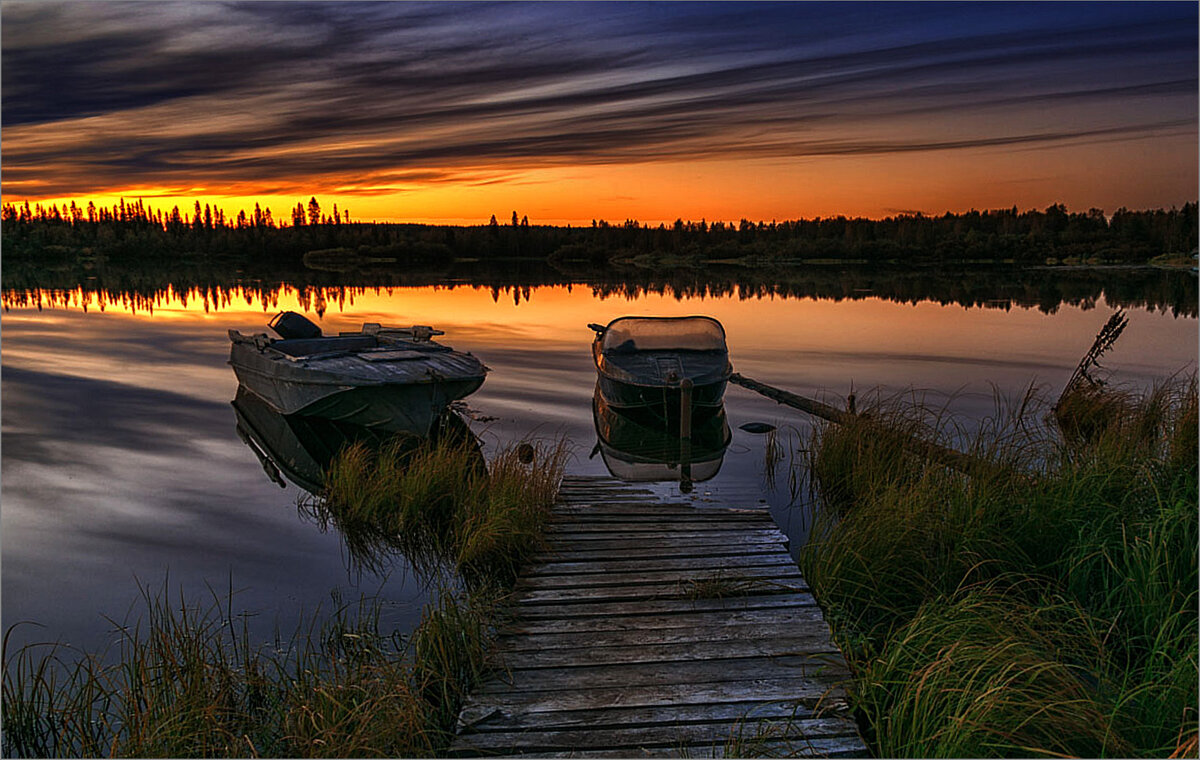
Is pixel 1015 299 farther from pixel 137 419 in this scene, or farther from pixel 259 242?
pixel 259 242

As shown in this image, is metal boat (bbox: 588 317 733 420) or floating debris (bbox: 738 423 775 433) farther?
floating debris (bbox: 738 423 775 433)

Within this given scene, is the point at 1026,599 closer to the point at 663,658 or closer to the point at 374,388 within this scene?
the point at 663,658

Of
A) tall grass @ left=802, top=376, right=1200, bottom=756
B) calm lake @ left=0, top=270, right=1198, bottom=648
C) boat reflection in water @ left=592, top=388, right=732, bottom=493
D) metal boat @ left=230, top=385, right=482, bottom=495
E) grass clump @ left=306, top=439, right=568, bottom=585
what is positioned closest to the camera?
tall grass @ left=802, top=376, right=1200, bottom=756

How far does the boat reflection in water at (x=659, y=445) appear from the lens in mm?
12391

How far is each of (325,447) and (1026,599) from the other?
1215cm

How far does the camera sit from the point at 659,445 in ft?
45.9

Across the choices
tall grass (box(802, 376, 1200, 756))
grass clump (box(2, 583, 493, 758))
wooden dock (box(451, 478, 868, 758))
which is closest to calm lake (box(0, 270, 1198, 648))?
grass clump (box(2, 583, 493, 758))

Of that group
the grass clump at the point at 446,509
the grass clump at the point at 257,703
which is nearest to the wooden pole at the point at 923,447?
the grass clump at the point at 446,509

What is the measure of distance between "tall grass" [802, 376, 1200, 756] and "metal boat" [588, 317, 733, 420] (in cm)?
449

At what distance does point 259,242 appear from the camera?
14675 centimetres

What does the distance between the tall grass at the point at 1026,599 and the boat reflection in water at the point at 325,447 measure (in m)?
5.08

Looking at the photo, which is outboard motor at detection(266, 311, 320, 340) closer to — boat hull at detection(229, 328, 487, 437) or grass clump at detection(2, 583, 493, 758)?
boat hull at detection(229, 328, 487, 437)

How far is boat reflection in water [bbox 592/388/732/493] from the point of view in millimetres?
12391

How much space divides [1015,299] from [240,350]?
48.2m
